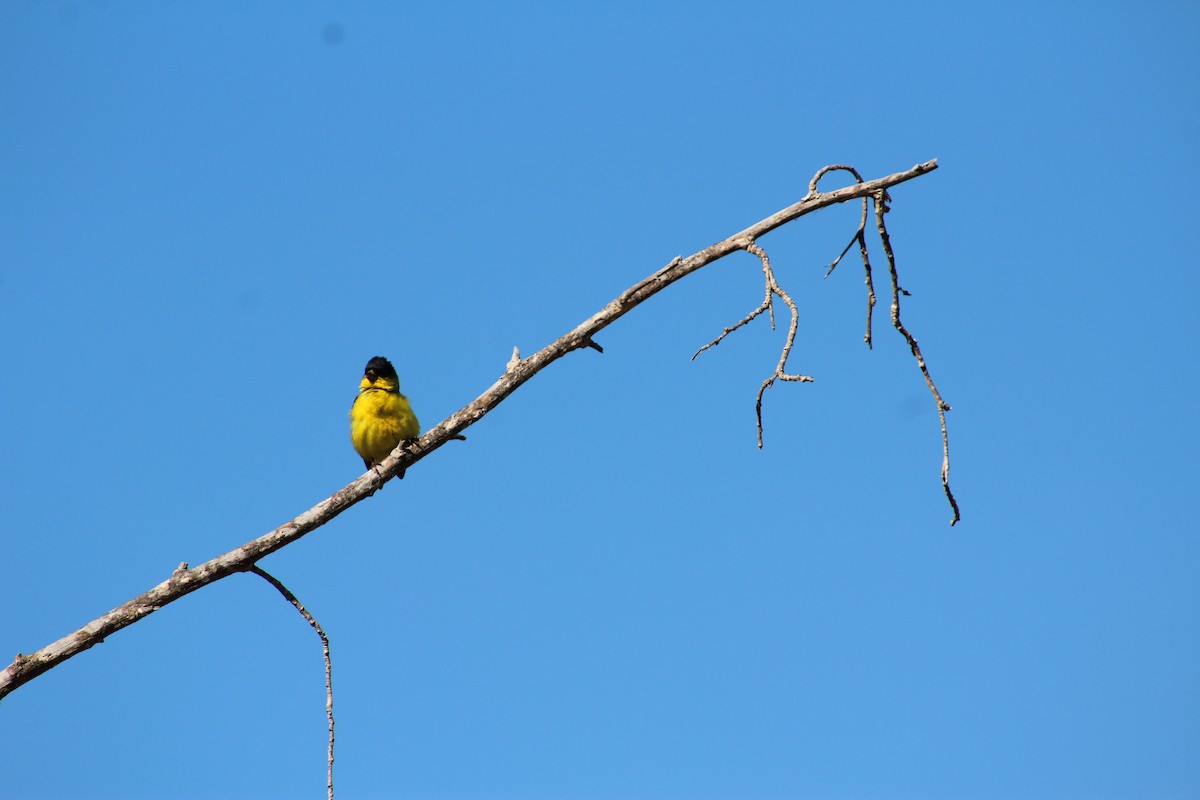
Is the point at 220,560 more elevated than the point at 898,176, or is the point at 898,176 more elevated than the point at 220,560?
the point at 898,176

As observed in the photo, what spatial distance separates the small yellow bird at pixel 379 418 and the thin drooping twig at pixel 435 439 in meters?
4.02

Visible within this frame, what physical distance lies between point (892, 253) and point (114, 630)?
12.4 feet

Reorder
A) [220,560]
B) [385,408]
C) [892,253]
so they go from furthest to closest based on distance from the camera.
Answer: [385,408] < [220,560] < [892,253]

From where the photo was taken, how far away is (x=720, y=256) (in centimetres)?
484

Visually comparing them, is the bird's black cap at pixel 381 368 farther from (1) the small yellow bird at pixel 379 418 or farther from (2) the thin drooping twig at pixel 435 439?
(2) the thin drooping twig at pixel 435 439

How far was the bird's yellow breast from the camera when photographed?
918 centimetres

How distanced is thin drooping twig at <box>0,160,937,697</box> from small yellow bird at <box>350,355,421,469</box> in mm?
4021

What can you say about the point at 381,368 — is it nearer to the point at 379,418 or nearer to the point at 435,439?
the point at 379,418

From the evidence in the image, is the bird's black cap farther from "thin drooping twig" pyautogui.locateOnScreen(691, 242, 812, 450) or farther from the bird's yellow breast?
"thin drooping twig" pyautogui.locateOnScreen(691, 242, 812, 450)

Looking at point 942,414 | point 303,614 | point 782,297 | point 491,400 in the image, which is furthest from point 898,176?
point 303,614

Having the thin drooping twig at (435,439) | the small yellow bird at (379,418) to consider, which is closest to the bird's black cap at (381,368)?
the small yellow bird at (379,418)

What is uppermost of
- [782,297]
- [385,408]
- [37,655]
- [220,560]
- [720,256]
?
[385,408]

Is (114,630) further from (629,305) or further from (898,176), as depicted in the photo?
(898,176)

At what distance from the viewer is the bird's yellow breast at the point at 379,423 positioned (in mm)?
9180
